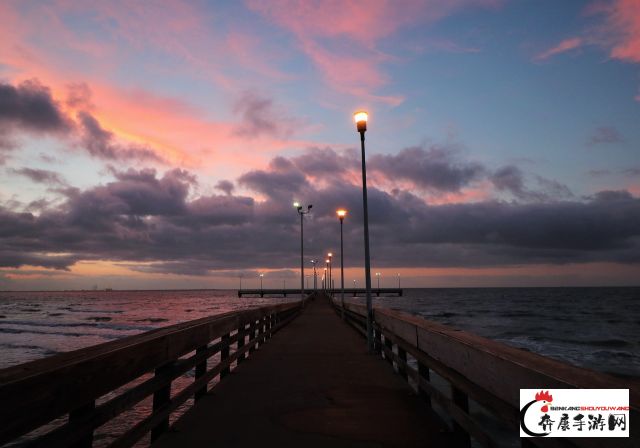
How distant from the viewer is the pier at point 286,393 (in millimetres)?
2838

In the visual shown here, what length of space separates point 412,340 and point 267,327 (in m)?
9.60

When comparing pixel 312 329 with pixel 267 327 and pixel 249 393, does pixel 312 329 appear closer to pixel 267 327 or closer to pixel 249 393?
pixel 267 327

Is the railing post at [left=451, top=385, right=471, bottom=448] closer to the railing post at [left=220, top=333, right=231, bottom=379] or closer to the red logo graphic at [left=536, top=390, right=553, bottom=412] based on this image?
the red logo graphic at [left=536, top=390, right=553, bottom=412]

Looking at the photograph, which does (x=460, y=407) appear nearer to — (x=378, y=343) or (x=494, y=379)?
(x=494, y=379)

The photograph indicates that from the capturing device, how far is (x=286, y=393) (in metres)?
7.03

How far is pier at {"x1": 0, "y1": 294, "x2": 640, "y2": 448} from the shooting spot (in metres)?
2.84

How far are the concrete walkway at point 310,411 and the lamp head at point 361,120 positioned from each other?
267 inches

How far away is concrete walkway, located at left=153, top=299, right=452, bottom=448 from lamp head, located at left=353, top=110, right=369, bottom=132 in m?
6.77

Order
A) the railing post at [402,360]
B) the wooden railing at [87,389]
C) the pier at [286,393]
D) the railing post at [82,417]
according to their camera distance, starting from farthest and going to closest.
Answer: the railing post at [402,360] < the railing post at [82,417] < the pier at [286,393] < the wooden railing at [87,389]

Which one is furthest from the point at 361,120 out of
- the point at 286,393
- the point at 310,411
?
the point at 310,411

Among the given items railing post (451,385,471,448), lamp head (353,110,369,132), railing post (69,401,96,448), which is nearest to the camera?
railing post (69,401,96,448)

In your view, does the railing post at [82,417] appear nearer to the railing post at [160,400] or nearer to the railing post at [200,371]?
the railing post at [160,400]

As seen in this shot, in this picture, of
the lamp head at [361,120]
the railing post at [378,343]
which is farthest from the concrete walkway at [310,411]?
the lamp head at [361,120]

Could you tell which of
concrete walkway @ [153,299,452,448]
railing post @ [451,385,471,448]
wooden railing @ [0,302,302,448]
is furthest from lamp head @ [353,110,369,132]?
railing post @ [451,385,471,448]
